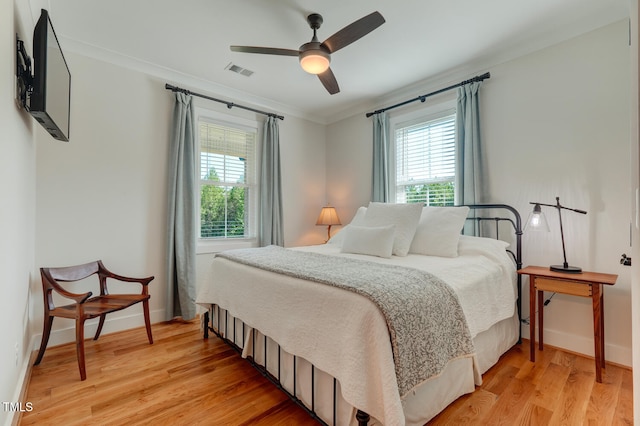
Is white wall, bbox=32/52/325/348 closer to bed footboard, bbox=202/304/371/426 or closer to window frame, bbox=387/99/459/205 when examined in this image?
bed footboard, bbox=202/304/371/426

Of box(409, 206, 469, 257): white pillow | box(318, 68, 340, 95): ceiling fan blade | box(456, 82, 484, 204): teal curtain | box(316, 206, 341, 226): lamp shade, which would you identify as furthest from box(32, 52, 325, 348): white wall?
box(456, 82, 484, 204): teal curtain

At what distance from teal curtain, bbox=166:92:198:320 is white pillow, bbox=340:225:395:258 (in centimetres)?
172

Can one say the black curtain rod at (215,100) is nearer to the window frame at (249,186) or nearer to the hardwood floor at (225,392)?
the window frame at (249,186)

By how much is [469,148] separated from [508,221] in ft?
2.63

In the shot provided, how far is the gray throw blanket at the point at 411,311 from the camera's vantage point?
127 cm

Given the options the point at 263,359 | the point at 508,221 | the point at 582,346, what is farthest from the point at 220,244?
the point at 582,346

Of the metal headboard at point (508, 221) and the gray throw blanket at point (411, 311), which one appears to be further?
the metal headboard at point (508, 221)

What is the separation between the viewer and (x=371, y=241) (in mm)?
2611

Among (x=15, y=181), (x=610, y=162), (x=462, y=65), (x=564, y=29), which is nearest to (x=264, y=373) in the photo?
(x=15, y=181)

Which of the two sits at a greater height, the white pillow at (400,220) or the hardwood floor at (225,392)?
the white pillow at (400,220)

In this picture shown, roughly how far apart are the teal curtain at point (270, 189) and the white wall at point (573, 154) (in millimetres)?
2500

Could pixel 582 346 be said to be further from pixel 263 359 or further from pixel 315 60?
pixel 315 60

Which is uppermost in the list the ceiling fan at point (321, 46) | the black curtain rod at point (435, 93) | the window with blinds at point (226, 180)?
the black curtain rod at point (435, 93)

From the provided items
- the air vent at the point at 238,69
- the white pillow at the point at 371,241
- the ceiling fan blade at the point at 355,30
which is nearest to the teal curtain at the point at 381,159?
the white pillow at the point at 371,241
